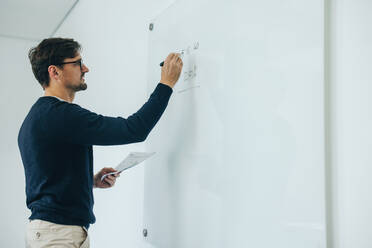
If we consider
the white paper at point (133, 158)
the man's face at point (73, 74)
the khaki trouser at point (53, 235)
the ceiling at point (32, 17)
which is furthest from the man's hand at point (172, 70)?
the ceiling at point (32, 17)

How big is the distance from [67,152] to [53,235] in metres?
0.29

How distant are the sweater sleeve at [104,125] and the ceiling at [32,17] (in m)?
2.04

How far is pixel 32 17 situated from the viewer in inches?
134

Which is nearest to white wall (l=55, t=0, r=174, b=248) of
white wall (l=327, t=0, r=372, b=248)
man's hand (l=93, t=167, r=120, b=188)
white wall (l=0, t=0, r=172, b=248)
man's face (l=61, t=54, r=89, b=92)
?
white wall (l=0, t=0, r=172, b=248)

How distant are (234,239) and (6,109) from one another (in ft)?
11.8

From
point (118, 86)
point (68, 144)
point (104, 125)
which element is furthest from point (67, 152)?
point (118, 86)

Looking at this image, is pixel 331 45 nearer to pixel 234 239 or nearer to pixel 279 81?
pixel 279 81

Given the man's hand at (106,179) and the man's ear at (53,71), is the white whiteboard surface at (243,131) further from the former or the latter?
the man's ear at (53,71)

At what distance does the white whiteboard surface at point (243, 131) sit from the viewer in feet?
2.79

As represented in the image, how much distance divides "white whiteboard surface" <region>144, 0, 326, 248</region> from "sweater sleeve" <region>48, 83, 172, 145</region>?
15 cm

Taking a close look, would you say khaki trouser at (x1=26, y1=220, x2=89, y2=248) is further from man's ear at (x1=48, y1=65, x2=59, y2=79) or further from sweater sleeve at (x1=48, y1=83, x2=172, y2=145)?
man's ear at (x1=48, y1=65, x2=59, y2=79)

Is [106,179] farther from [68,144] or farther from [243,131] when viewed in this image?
[243,131]

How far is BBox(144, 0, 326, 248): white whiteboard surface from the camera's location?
2.79 ft

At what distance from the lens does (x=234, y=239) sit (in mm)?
1068
